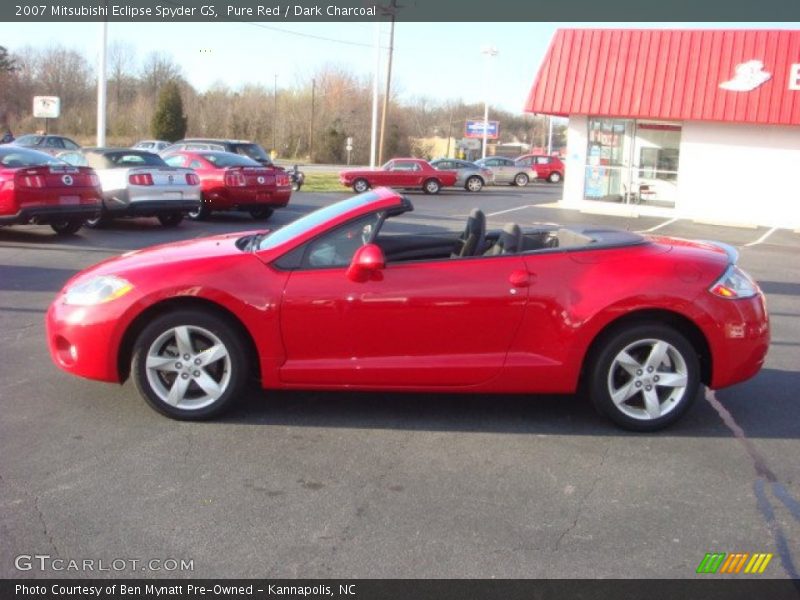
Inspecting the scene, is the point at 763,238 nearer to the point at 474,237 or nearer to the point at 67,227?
the point at 67,227

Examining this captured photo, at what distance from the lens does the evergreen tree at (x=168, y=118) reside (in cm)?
5578

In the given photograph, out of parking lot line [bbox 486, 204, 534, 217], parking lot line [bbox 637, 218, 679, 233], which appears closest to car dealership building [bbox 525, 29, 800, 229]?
parking lot line [bbox 637, 218, 679, 233]

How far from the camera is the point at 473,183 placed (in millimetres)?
36656

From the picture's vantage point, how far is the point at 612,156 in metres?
25.9

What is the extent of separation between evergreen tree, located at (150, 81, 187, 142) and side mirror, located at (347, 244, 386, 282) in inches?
2099

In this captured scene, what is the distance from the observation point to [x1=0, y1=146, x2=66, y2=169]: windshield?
1288cm

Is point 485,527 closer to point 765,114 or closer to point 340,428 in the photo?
point 340,428

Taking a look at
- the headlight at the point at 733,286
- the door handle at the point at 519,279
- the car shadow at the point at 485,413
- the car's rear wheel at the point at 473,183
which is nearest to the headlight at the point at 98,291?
the car shadow at the point at 485,413

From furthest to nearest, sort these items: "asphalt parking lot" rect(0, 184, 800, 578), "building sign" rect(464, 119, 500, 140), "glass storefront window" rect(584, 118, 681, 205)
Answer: "building sign" rect(464, 119, 500, 140), "glass storefront window" rect(584, 118, 681, 205), "asphalt parking lot" rect(0, 184, 800, 578)

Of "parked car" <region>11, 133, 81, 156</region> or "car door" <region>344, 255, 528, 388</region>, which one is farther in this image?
"parked car" <region>11, 133, 81, 156</region>

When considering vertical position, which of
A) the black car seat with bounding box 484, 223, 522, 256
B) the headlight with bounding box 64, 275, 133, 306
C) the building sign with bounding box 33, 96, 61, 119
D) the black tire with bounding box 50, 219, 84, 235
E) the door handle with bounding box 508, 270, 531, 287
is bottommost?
the black tire with bounding box 50, 219, 84, 235

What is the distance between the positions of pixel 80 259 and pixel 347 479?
8579 millimetres

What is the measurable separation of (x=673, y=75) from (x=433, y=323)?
70.9 ft

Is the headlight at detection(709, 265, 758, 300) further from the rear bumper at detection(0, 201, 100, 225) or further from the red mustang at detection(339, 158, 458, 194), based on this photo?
the red mustang at detection(339, 158, 458, 194)
